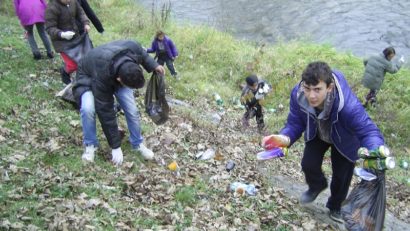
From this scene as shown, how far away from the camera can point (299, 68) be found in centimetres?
1328

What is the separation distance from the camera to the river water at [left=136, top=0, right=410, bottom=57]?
16453 mm

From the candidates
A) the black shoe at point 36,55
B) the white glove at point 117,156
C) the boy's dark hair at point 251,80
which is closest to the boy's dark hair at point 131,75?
the white glove at point 117,156

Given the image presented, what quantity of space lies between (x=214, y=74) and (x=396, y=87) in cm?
507

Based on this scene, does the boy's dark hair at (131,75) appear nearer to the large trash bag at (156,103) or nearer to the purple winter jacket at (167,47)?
the large trash bag at (156,103)

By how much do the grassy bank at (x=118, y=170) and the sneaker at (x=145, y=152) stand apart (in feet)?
0.37

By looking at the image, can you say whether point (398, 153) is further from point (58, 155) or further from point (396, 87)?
point (58, 155)

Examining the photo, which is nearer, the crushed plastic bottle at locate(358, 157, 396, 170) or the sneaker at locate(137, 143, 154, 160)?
the crushed plastic bottle at locate(358, 157, 396, 170)

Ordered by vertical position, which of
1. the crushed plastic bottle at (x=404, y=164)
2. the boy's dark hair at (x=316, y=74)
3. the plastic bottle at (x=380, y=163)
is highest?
the boy's dark hair at (x=316, y=74)

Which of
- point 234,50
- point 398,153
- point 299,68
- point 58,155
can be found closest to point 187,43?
point 234,50

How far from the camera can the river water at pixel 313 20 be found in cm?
1645

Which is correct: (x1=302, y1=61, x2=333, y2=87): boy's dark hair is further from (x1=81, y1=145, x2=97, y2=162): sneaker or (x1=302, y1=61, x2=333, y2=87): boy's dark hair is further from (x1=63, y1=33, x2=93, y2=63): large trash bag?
(x1=63, y1=33, x2=93, y2=63): large trash bag

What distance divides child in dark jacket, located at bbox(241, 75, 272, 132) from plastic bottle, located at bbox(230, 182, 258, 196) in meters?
3.45

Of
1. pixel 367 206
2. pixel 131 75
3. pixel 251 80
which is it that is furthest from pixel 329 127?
pixel 251 80

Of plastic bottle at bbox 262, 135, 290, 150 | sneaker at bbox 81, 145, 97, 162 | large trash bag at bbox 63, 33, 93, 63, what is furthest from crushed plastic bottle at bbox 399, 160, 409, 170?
large trash bag at bbox 63, 33, 93, 63
